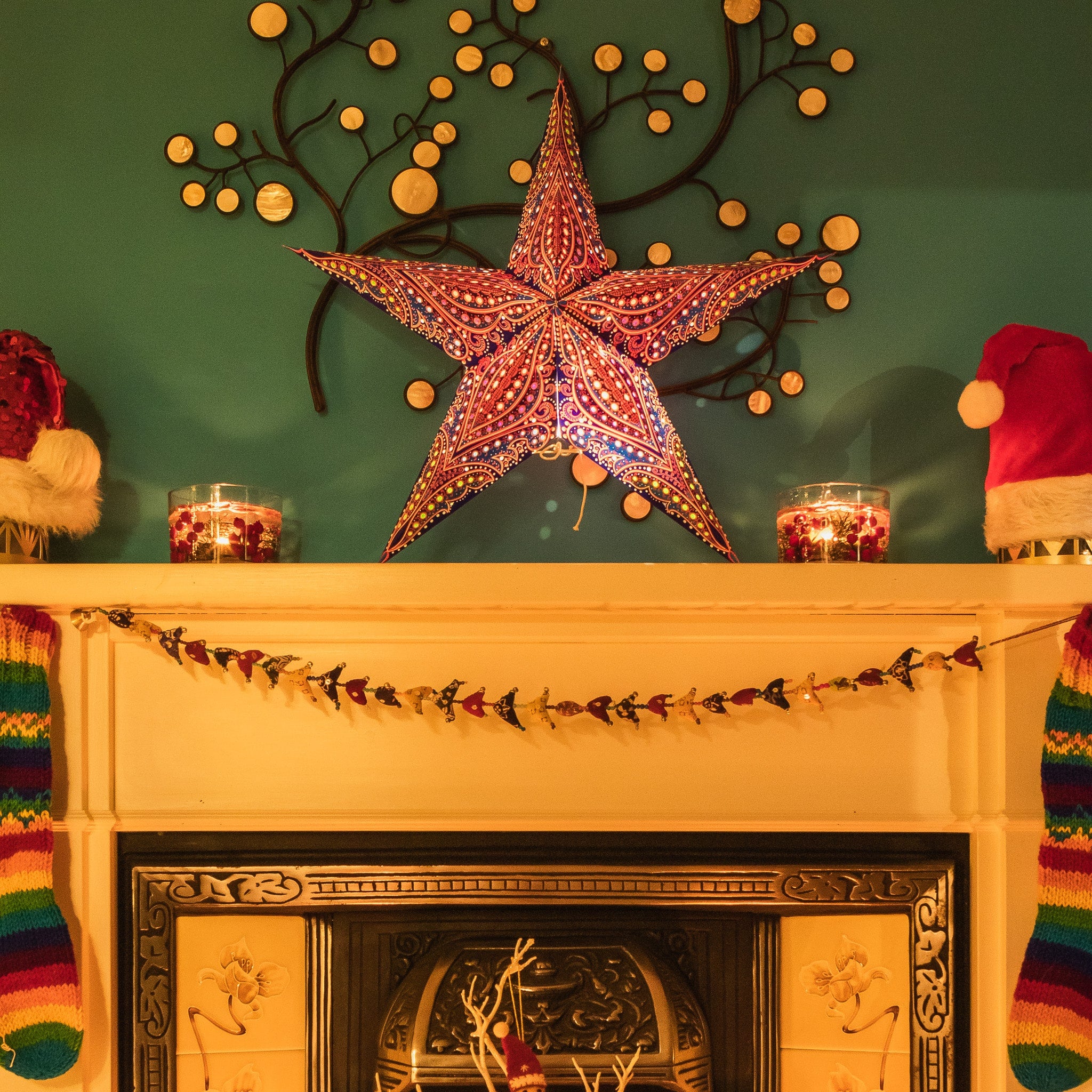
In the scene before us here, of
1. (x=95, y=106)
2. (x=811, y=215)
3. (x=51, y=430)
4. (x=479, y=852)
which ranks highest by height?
(x=95, y=106)

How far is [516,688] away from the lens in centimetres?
115

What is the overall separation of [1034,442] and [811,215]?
1.79ft

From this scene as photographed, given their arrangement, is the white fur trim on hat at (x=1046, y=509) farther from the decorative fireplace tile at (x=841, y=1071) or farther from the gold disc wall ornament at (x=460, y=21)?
the gold disc wall ornament at (x=460, y=21)

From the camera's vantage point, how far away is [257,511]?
47.4 inches

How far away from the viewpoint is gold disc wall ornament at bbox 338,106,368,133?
1398mm

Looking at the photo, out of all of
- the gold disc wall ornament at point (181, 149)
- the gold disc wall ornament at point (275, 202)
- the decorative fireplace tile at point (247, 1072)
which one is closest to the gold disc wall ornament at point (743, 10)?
the gold disc wall ornament at point (275, 202)

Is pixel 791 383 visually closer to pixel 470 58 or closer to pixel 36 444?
pixel 470 58

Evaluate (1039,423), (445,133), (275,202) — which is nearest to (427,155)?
(445,133)

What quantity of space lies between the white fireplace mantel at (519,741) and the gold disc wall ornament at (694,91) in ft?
2.91

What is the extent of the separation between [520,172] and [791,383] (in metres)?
0.58

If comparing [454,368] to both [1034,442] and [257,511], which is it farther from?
[1034,442]

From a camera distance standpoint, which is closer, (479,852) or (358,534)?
(479,852)

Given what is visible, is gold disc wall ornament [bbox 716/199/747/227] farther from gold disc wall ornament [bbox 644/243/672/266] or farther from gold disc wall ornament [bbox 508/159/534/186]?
gold disc wall ornament [bbox 508/159/534/186]

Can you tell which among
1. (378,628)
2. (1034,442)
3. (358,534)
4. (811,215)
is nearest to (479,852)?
(378,628)
